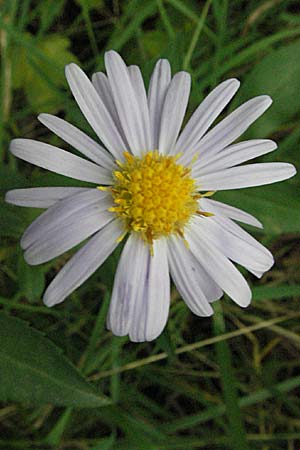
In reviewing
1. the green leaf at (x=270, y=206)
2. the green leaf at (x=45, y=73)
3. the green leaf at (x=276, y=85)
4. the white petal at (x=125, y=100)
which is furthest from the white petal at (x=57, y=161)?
the green leaf at (x=45, y=73)

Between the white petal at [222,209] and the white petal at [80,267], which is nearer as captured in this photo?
the white petal at [80,267]

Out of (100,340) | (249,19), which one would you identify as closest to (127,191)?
(100,340)

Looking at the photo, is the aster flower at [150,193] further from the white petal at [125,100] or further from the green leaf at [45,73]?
the green leaf at [45,73]

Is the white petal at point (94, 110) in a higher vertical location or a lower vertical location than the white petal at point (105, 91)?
lower

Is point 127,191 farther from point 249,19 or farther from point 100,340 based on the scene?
point 249,19

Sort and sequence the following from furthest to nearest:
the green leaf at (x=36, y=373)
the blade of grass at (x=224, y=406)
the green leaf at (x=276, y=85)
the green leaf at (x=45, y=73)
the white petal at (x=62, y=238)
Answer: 1. the green leaf at (x=45, y=73)
2. the blade of grass at (x=224, y=406)
3. the green leaf at (x=276, y=85)
4. the green leaf at (x=36, y=373)
5. the white petal at (x=62, y=238)

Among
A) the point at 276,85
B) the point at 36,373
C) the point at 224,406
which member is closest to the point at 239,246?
the point at 36,373

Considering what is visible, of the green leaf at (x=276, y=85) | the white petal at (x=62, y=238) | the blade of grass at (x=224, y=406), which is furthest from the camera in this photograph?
the blade of grass at (x=224, y=406)
